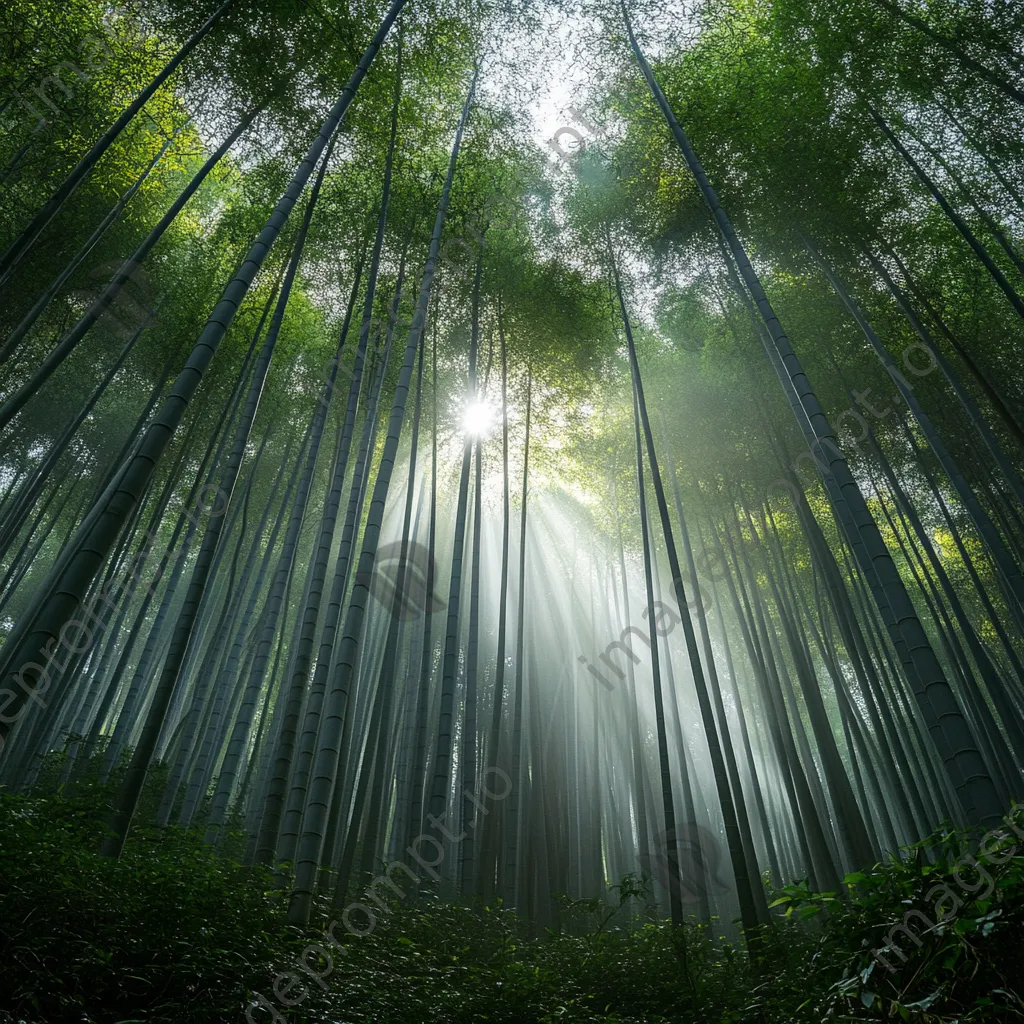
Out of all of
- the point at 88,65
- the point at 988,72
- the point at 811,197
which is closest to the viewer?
the point at 988,72

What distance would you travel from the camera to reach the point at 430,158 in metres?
5.95

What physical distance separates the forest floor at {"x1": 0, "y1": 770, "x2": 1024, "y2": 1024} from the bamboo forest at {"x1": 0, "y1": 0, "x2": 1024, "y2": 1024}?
0.05ft

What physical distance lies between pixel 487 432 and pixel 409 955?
5.85 metres

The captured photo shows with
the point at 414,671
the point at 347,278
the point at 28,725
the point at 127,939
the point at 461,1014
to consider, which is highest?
the point at 347,278

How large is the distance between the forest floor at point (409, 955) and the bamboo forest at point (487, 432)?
15mm

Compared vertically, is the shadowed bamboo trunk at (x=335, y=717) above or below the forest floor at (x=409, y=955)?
above

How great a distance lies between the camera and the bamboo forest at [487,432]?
1952 millimetres

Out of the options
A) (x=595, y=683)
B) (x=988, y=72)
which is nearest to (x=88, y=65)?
(x=988, y=72)

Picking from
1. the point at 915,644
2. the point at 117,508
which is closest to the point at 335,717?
the point at 117,508

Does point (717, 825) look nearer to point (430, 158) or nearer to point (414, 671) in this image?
point (414, 671)

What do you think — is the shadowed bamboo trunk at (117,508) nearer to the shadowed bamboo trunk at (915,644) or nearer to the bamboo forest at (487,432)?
the bamboo forest at (487,432)

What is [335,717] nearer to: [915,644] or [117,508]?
[117,508]

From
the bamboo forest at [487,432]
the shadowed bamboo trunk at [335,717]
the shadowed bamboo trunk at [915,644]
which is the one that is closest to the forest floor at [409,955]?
the bamboo forest at [487,432]

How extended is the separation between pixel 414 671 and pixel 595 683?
4.25 metres
